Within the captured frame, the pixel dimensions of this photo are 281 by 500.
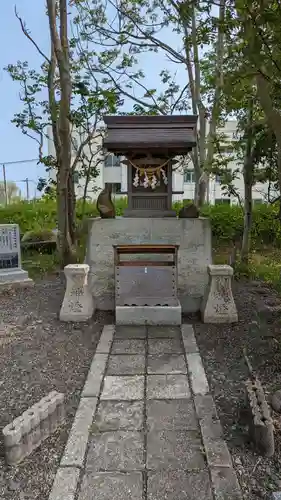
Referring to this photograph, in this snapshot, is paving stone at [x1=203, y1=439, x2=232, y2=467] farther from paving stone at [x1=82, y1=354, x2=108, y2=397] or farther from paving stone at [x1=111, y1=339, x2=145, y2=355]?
paving stone at [x1=111, y1=339, x2=145, y2=355]

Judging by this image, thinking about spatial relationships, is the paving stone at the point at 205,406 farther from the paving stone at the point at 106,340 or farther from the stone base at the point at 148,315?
the stone base at the point at 148,315

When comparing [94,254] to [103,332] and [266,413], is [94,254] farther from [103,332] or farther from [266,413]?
[266,413]

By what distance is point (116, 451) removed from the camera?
234 centimetres

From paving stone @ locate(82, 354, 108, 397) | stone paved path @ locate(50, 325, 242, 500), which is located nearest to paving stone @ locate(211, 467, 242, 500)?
stone paved path @ locate(50, 325, 242, 500)

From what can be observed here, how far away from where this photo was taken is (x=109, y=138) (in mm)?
4879

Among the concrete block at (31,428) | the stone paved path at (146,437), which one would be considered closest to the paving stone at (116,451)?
the stone paved path at (146,437)

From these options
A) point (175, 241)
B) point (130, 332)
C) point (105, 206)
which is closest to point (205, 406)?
point (130, 332)

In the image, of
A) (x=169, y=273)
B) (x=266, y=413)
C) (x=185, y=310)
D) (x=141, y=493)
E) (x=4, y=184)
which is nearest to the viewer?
(x=141, y=493)

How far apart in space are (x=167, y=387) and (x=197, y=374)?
13.4 inches

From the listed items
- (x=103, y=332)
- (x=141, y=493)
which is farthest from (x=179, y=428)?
(x=103, y=332)

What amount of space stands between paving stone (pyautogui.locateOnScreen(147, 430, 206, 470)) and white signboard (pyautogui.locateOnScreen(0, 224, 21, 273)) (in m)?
4.87

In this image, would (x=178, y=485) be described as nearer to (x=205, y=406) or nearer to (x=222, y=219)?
(x=205, y=406)

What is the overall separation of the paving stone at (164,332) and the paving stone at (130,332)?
3.4 inches

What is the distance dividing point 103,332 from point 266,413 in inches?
92.5
